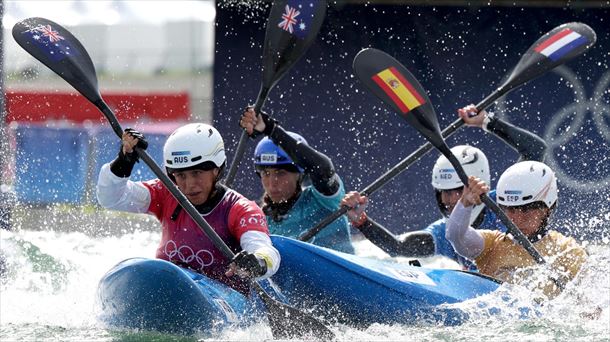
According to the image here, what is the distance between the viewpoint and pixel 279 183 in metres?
8.02

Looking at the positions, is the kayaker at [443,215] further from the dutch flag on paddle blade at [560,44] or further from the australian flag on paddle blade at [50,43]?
the australian flag on paddle blade at [50,43]

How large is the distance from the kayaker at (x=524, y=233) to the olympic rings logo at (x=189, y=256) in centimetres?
157

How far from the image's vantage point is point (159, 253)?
6434mm

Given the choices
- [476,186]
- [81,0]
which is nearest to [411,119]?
[476,186]

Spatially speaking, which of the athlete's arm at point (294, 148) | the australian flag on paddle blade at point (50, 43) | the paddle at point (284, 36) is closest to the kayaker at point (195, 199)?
the australian flag on paddle blade at point (50, 43)

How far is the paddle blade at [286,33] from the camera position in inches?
320

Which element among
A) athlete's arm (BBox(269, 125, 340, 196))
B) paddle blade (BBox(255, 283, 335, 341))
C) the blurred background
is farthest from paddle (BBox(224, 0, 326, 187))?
the blurred background

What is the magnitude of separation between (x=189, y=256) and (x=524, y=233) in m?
2.21

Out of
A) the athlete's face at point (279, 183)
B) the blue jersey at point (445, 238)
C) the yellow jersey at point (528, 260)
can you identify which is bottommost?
the blue jersey at point (445, 238)

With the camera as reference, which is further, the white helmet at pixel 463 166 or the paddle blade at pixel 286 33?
the paddle blade at pixel 286 33

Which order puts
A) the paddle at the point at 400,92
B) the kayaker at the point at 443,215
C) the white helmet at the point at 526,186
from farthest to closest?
the kayaker at the point at 443,215 → the paddle at the point at 400,92 → the white helmet at the point at 526,186

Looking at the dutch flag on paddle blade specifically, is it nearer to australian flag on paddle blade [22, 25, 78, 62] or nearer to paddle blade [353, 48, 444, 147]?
paddle blade [353, 48, 444, 147]

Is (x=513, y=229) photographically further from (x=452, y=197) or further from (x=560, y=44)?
(x=560, y=44)

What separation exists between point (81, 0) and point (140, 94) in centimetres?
518
